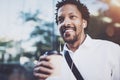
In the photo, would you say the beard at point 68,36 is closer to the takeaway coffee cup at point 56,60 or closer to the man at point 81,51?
the man at point 81,51

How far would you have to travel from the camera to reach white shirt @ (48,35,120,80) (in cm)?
300

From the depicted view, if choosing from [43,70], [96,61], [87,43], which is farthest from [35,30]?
[96,61]

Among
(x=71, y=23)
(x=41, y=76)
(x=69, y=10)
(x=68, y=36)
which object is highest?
(x=69, y=10)

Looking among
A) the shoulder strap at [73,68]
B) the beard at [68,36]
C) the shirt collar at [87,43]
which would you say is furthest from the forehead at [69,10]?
the shoulder strap at [73,68]

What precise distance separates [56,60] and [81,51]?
246 mm

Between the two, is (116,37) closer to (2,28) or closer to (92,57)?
(92,57)

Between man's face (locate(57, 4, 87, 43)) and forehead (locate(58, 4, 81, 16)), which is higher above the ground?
forehead (locate(58, 4, 81, 16))

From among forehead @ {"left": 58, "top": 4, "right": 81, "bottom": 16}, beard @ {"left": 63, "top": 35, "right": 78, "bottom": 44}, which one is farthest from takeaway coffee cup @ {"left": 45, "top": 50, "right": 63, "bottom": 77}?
forehead @ {"left": 58, "top": 4, "right": 81, "bottom": 16}

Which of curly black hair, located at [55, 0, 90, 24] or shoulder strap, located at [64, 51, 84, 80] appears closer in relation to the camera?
shoulder strap, located at [64, 51, 84, 80]

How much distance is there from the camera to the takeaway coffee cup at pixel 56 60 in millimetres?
3039

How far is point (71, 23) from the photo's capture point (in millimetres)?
3086

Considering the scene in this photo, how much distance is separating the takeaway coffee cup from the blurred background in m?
0.05

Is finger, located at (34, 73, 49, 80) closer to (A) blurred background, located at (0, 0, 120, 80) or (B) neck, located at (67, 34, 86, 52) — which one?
(A) blurred background, located at (0, 0, 120, 80)

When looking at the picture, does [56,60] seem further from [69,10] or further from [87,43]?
[69,10]
